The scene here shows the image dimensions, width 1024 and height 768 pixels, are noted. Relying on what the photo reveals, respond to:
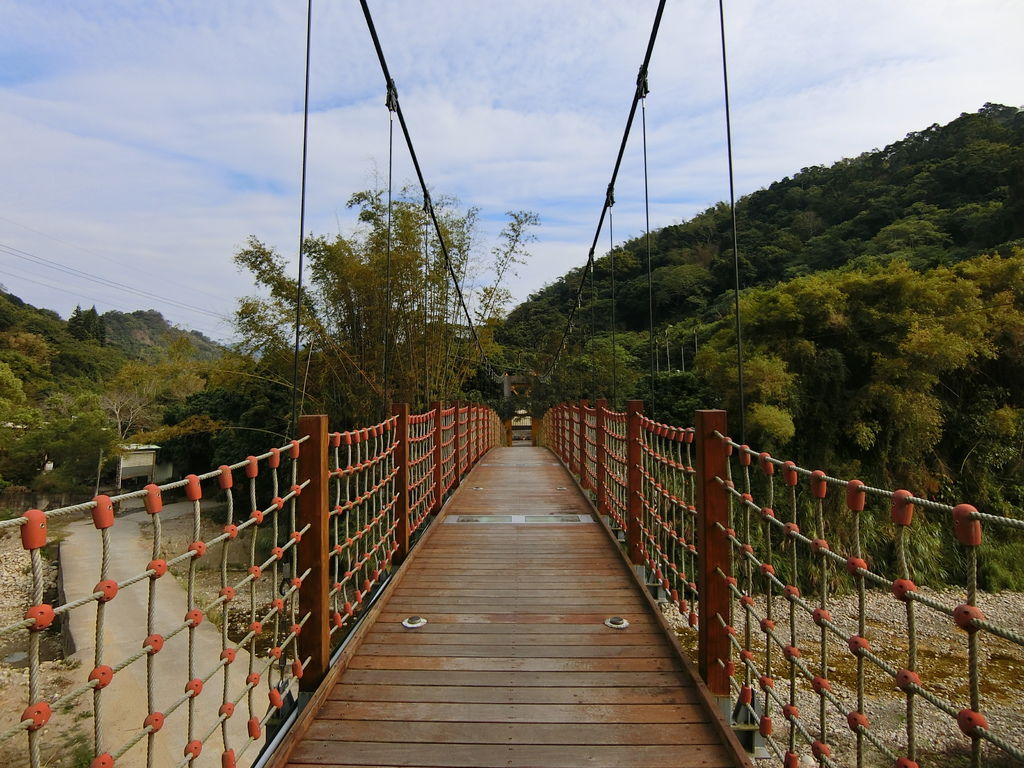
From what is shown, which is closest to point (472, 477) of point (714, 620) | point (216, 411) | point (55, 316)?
point (714, 620)

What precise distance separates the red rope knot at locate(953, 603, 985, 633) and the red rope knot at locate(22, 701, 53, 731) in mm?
1106

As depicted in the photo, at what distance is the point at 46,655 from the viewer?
766 cm

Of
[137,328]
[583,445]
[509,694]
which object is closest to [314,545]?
[509,694]

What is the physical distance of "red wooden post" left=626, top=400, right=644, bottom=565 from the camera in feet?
7.64

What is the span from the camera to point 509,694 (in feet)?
4.48

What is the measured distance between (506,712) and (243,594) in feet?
28.0

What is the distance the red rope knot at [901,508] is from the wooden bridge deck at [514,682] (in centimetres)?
65

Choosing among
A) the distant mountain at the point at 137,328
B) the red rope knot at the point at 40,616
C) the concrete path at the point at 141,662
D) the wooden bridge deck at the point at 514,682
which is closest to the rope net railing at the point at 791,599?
the wooden bridge deck at the point at 514,682

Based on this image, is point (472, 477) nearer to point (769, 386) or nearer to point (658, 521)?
point (658, 521)

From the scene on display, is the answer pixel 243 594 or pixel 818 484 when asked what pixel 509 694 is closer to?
pixel 818 484

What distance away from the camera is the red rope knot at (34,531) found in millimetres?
648

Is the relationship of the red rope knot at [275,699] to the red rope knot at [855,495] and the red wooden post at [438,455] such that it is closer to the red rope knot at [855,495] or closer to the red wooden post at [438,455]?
the red rope knot at [855,495]

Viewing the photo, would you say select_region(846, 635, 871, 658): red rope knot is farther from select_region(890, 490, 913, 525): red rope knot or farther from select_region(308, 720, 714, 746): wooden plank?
select_region(308, 720, 714, 746): wooden plank

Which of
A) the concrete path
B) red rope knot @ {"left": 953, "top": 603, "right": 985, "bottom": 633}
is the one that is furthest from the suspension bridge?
the concrete path
